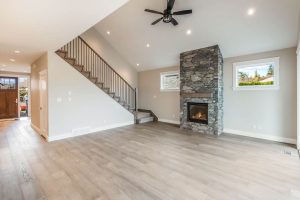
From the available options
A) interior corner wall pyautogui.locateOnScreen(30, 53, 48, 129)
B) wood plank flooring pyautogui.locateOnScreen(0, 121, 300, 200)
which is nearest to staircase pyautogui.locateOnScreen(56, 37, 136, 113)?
interior corner wall pyautogui.locateOnScreen(30, 53, 48, 129)

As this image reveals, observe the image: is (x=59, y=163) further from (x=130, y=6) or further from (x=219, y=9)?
(x=219, y=9)

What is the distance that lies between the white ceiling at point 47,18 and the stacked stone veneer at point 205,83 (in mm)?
4064

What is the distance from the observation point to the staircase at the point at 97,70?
634cm

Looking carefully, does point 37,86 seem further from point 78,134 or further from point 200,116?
point 200,116

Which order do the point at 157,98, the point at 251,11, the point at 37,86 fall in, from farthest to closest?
the point at 157,98, the point at 37,86, the point at 251,11

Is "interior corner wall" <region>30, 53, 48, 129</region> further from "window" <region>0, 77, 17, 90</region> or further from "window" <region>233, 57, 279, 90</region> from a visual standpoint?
"window" <region>233, 57, 279, 90</region>

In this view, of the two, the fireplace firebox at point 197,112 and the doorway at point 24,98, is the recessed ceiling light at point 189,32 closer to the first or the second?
the fireplace firebox at point 197,112

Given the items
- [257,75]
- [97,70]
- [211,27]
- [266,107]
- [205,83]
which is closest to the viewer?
[211,27]

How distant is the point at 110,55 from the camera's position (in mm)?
8305

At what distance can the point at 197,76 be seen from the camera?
6.07 m

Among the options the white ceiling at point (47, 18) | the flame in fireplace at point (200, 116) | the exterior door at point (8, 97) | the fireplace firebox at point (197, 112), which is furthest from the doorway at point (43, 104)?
the exterior door at point (8, 97)

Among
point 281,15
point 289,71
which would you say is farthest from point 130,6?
point 289,71

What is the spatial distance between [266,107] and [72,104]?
21.1ft

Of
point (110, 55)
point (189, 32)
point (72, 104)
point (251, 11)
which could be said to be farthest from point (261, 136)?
point (110, 55)
